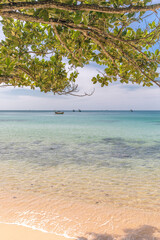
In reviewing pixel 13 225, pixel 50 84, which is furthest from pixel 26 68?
pixel 13 225

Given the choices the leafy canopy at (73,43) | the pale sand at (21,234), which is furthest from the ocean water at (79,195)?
the leafy canopy at (73,43)

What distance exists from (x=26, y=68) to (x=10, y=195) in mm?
3936

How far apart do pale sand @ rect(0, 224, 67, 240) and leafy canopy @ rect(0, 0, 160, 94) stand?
10.2ft

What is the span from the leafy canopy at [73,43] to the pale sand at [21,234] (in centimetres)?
310

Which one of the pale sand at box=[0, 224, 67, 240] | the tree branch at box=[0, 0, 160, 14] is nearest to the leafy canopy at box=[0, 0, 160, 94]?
the tree branch at box=[0, 0, 160, 14]

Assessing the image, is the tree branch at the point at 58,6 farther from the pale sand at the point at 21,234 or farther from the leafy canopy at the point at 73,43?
the pale sand at the point at 21,234

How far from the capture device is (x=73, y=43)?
380 centimetres

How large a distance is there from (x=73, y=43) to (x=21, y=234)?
3975 millimetres

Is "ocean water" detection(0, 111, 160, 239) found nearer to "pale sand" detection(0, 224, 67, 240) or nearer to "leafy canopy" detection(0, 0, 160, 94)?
"pale sand" detection(0, 224, 67, 240)

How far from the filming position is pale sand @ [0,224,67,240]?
11.9 feet

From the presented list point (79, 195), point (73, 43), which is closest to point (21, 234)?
point (79, 195)

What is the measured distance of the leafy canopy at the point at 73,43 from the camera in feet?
→ 8.00

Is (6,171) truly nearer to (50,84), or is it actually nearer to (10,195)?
(10,195)

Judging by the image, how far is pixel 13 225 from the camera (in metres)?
4.13
